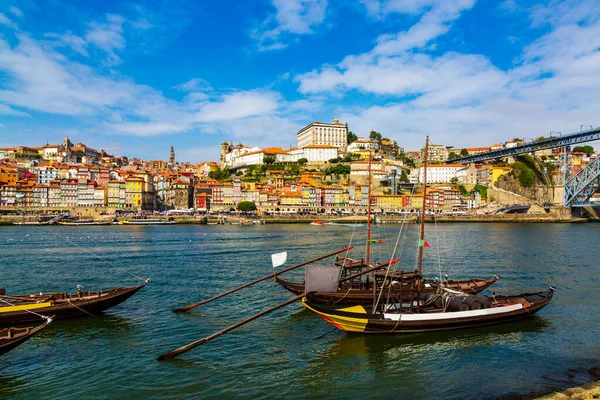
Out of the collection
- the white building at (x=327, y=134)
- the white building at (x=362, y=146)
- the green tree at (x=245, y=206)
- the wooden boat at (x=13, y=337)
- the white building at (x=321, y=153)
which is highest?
the white building at (x=327, y=134)

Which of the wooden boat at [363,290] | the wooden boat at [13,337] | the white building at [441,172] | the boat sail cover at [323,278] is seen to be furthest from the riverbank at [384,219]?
the wooden boat at [13,337]

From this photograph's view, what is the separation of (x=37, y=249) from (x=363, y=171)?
74.7m

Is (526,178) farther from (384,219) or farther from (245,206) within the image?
(245,206)

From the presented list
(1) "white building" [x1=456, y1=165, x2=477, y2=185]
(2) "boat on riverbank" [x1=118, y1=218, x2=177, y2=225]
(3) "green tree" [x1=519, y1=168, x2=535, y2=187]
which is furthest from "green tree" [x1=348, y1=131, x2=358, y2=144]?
(2) "boat on riverbank" [x1=118, y1=218, x2=177, y2=225]

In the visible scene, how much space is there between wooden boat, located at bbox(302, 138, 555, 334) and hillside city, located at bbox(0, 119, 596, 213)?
59568 millimetres

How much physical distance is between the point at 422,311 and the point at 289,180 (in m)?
86.9

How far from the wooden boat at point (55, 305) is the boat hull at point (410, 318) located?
6.34 metres

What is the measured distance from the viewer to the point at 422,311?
1162 cm

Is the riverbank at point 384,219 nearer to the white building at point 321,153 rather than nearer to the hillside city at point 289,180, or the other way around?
the hillside city at point 289,180

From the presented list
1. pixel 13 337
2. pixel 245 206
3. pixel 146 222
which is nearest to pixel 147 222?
pixel 146 222

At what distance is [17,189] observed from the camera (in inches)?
2904

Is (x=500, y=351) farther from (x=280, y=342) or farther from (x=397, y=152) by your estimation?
(x=397, y=152)

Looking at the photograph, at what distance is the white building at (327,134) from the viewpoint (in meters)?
118

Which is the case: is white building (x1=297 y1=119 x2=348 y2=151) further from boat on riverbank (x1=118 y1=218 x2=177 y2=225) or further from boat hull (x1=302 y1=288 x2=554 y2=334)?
boat hull (x1=302 y1=288 x2=554 y2=334)
